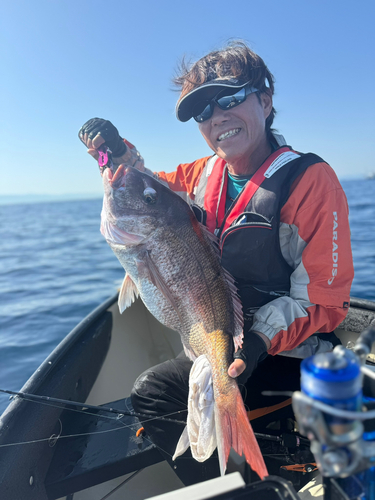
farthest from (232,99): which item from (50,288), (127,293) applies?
(50,288)

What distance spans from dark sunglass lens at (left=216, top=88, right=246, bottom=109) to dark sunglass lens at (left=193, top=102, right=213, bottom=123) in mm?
95

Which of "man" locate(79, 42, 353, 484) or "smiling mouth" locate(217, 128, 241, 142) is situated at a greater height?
"smiling mouth" locate(217, 128, 241, 142)

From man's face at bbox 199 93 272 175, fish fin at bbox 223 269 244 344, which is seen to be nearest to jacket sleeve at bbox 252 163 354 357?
fish fin at bbox 223 269 244 344

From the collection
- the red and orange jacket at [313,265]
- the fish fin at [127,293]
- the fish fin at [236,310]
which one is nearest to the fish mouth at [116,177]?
the fish fin at [127,293]

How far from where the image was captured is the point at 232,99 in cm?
225

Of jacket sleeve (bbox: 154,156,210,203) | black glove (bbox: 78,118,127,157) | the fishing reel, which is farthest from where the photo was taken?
jacket sleeve (bbox: 154,156,210,203)

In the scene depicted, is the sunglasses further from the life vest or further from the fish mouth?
the fish mouth

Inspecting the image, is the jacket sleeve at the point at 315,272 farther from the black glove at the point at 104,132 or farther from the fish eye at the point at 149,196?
the black glove at the point at 104,132

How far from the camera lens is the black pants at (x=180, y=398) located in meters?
2.22

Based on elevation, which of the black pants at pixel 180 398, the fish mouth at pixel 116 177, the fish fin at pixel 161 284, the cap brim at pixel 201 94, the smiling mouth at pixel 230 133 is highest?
the cap brim at pixel 201 94

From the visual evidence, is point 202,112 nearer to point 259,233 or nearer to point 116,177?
point 116,177

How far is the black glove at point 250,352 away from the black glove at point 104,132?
1.67 meters

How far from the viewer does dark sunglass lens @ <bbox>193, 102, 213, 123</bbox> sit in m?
2.34

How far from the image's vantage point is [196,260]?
87.6 inches
